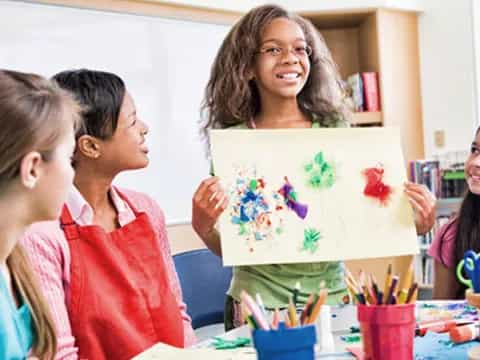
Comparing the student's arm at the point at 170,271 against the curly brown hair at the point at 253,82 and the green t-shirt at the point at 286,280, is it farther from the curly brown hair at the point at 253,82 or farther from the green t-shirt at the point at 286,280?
the curly brown hair at the point at 253,82

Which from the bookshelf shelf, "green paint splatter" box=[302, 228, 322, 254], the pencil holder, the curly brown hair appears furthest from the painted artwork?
the bookshelf shelf

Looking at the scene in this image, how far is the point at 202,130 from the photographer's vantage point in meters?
1.58

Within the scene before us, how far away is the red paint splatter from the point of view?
1308 mm

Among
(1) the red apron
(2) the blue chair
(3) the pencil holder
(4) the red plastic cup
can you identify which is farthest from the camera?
(2) the blue chair

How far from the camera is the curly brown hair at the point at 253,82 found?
58.4 inches

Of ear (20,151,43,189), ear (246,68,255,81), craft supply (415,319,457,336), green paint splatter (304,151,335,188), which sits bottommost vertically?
craft supply (415,319,457,336)

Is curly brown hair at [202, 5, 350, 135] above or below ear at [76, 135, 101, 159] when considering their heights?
above

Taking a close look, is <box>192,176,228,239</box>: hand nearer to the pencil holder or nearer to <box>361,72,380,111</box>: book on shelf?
the pencil holder

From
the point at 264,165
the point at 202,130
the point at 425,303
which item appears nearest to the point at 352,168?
the point at 264,165

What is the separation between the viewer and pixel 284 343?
28.3 inches

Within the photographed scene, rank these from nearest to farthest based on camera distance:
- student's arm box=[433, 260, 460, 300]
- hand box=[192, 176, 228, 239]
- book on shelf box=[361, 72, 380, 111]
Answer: hand box=[192, 176, 228, 239]
student's arm box=[433, 260, 460, 300]
book on shelf box=[361, 72, 380, 111]

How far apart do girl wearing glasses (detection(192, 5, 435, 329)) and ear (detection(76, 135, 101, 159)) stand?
0.23m

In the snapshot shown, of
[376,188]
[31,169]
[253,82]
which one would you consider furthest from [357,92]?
[31,169]

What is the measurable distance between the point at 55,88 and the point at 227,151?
0.39 metres
